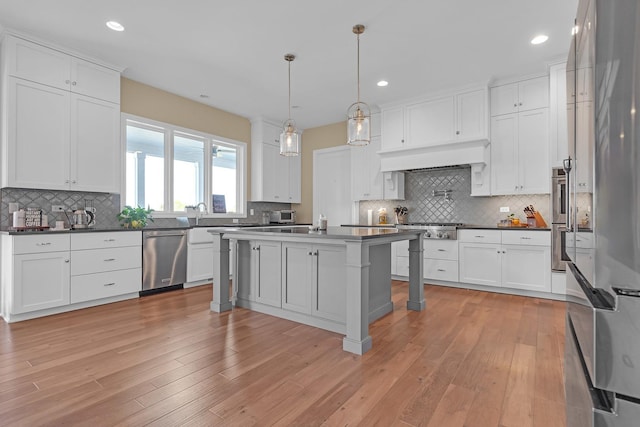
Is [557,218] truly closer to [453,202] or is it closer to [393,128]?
[453,202]

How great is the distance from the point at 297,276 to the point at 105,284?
2.41 metres

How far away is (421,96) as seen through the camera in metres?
5.12

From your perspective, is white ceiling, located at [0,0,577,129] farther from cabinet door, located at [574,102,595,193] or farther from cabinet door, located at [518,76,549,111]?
cabinet door, located at [574,102,595,193]

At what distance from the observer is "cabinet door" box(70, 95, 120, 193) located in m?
3.80

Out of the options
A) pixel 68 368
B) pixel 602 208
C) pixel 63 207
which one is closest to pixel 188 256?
pixel 63 207

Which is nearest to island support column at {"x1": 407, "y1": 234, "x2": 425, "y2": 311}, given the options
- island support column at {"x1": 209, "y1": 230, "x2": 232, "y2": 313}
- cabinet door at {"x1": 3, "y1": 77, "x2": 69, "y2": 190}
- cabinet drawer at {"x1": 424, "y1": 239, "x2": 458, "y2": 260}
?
cabinet drawer at {"x1": 424, "y1": 239, "x2": 458, "y2": 260}

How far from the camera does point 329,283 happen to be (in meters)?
2.97

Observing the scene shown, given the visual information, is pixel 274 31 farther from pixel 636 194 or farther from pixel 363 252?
pixel 636 194

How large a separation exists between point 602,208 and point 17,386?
2.99 meters

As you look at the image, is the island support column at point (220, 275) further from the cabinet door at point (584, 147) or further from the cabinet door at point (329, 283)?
the cabinet door at point (584, 147)

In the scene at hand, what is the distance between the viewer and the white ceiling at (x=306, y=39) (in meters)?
3.04

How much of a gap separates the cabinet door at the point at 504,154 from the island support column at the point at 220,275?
381 centimetres

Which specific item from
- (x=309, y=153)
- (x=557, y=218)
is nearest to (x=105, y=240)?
(x=309, y=153)

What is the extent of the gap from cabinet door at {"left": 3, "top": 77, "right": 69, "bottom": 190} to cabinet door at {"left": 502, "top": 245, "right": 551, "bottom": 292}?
5548mm
